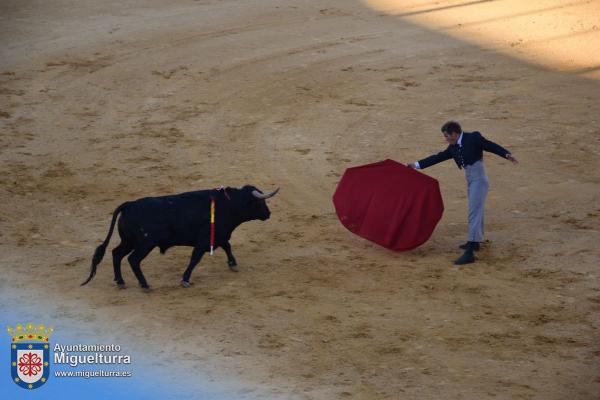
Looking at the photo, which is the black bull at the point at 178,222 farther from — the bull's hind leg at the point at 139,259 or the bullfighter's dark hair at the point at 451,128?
the bullfighter's dark hair at the point at 451,128

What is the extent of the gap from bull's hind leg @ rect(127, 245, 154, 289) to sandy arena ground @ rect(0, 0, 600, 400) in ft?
0.46

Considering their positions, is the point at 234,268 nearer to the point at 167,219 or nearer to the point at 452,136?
the point at 167,219

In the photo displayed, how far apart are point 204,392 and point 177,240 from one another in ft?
7.11

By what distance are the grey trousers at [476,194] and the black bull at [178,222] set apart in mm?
1978

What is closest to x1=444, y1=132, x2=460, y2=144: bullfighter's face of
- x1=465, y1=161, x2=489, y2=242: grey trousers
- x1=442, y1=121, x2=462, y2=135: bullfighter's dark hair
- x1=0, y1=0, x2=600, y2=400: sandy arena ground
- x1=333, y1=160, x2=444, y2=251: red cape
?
x1=442, y1=121, x2=462, y2=135: bullfighter's dark hair

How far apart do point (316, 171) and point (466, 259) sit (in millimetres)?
3262

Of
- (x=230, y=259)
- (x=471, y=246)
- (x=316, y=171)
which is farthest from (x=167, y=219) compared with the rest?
(x=316, y=171)

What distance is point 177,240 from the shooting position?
10078 millimetres

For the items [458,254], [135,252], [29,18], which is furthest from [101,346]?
[29,18]

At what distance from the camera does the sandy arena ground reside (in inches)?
353

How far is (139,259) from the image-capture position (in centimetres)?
997

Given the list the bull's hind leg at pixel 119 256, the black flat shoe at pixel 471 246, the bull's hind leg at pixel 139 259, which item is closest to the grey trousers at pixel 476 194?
the black flat shoe at pixel 471 246

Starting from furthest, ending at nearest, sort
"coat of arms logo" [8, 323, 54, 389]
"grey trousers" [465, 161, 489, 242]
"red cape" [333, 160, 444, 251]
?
"red cape" [333, 160, 444, 251] < "grey trousers" [465, 161, 489, 242] < "coat of arms logo" [8, 323, 54, 389]

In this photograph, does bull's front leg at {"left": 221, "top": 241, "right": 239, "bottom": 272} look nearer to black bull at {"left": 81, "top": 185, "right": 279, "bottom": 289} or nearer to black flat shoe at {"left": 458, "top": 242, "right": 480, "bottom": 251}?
black bull at {"left": 81, "top": 185, "right": 279, "bottom": 289}
